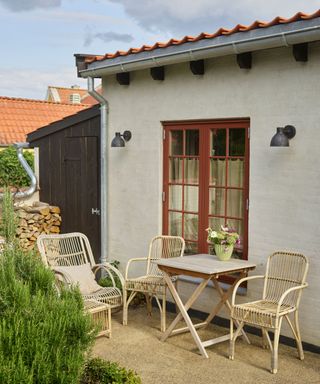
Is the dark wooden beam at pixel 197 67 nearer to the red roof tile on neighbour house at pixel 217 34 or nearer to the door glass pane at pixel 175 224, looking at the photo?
the red roof tile on neighbour house at pixel 217 34

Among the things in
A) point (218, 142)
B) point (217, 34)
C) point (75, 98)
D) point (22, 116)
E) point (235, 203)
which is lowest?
point (235, 203)

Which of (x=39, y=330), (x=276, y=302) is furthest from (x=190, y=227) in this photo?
(x=39, y=330)

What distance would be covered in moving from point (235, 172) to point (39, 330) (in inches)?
141

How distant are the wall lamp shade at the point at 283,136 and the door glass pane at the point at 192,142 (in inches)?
54.2

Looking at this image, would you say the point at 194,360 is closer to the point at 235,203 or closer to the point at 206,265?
the point at 206,265

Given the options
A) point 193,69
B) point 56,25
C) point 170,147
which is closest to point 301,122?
point 193,69

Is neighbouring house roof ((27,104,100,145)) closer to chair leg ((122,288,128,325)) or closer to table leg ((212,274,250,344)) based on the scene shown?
chair leg ((122,288,128,325))

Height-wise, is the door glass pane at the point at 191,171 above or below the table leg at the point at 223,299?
above

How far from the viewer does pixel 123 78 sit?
772 centimetres

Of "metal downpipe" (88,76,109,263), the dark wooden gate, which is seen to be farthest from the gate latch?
"metal downpipe" (88,76,109,263)

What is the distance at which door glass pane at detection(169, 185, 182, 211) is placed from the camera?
7.26 m

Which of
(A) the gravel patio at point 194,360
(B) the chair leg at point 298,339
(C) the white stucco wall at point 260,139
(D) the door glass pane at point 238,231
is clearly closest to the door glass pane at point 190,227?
(C) the white stucco wall at point 260,139

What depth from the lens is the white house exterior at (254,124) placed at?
5715 mm

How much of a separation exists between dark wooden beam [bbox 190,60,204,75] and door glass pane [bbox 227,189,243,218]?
150 cm
